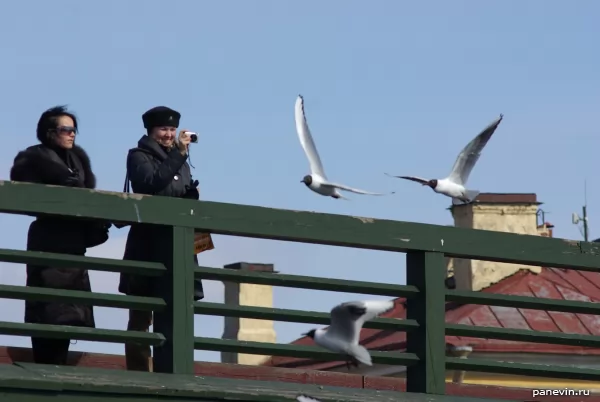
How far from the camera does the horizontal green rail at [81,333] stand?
6199 millimetres

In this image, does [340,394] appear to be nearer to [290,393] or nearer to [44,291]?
[290,393]

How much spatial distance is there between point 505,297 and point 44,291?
2.16m

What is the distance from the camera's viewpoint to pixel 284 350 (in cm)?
678

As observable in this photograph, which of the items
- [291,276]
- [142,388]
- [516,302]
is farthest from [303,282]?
[516,302]

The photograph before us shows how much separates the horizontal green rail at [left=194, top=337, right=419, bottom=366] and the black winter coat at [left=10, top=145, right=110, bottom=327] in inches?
20.1

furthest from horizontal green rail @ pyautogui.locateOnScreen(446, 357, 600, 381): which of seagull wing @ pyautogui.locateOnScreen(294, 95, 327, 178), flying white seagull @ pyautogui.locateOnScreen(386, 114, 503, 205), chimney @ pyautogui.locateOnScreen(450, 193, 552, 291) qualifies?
chimney @ pyautogui.locateOnScreen(450, 193, 552, 291)

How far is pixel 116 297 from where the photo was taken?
6.40 metres

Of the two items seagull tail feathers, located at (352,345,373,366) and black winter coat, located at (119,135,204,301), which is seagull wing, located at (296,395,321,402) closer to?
seagull tail feathers, located at (352,345,373,366)

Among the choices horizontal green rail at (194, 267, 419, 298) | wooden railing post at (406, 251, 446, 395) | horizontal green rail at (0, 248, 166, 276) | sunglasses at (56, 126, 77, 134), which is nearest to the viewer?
horizontal green rail at (0, 248, 166, 276)

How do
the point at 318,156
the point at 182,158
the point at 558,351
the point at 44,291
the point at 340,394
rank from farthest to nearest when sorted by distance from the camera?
the point at 558,351 → the point at 318,156 → the point at 182,158 → the point at 340,394 → the point at 44,291

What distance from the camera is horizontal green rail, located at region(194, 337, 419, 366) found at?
6574 millimetres

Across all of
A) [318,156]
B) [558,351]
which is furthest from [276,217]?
[558,351]

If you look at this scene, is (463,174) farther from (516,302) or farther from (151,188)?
(151,188)

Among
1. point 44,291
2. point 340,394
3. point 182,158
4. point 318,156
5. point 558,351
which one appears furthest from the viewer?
point 558,351
